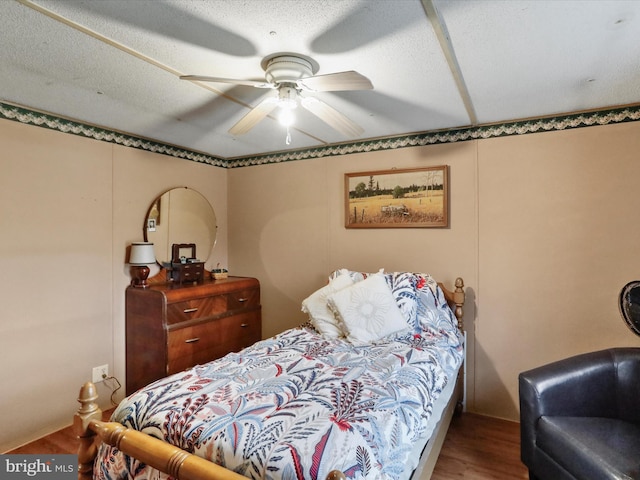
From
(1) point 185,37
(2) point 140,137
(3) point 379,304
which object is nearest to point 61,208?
(2) point 140,137

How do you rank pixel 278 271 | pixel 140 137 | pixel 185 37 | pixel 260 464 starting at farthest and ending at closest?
pixel 278 271, pixel 140 137, pixel 185 37, pixel 260 464

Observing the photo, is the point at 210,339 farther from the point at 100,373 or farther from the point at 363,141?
the point at 363,141

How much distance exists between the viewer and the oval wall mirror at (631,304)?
7.57 feet

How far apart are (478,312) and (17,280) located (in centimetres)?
331

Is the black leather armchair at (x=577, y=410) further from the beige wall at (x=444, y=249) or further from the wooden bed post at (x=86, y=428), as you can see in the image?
the wooden bed post at (x=86, y=428)

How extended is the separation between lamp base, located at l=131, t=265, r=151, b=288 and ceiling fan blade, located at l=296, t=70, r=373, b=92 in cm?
215

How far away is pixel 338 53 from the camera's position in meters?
1.70

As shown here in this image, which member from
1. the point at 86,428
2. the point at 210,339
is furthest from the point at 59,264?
the point at 86,428

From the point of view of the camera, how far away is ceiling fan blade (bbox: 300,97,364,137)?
1847 millimetres

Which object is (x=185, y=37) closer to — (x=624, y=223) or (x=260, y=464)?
(x=260, y=464)

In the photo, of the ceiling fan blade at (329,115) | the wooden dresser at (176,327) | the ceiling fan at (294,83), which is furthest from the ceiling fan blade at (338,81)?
the wooden dresser at (176,327)

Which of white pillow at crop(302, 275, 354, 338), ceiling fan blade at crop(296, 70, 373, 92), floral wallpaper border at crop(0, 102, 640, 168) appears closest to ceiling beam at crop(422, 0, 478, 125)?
ceiling fan blade at crop(296, 70, 373, 92)

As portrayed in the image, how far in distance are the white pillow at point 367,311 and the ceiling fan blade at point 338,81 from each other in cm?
139

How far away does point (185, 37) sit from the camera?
157cm
